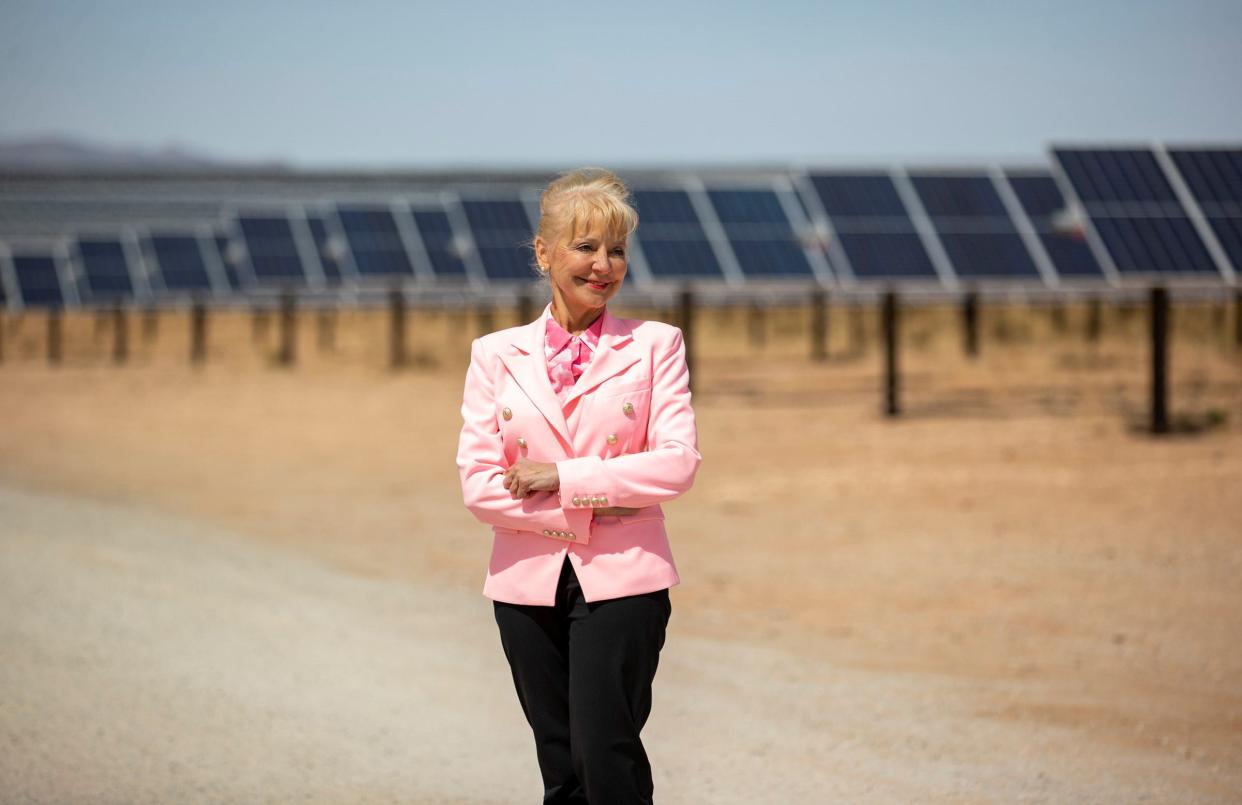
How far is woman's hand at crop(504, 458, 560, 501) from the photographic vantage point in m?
2.62

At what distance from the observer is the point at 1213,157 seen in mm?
15984

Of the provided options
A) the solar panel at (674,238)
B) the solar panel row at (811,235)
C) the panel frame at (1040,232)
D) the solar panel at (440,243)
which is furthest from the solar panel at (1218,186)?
the solar panel at (440,243)

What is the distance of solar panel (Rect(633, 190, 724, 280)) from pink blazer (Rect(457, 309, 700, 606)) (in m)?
18.0

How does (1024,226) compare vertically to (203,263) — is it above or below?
above

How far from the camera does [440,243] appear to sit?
30047 millimetres

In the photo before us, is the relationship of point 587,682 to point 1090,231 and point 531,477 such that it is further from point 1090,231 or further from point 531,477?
point 1090,231

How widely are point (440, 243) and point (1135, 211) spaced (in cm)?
1734

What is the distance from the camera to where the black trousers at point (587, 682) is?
2611 mm

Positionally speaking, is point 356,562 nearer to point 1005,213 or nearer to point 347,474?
point 347,474

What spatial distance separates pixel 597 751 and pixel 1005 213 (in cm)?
1783

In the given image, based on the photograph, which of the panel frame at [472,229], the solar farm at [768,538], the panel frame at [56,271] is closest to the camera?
the solar farm at [768,538]

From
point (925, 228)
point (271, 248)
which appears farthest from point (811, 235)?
point (271, 248)

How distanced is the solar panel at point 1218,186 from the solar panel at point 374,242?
1702cm

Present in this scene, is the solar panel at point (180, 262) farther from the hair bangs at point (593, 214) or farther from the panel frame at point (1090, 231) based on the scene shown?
the hair bangs at point (593, 214)
